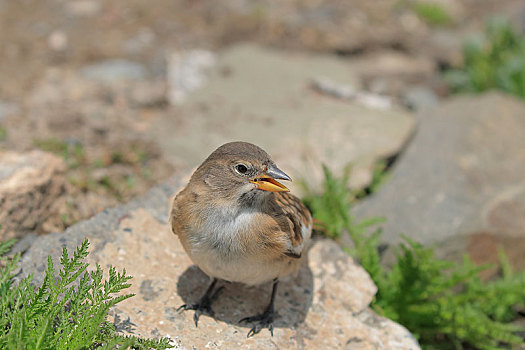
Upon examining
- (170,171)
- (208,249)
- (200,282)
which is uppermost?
(208,249)

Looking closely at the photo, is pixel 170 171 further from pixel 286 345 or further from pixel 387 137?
pixel 286 345

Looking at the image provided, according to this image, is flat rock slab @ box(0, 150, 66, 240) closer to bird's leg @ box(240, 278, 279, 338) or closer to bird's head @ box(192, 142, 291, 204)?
bird's head @ box(192, 142, 291, 204)

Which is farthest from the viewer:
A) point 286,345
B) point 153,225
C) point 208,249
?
point 153,225

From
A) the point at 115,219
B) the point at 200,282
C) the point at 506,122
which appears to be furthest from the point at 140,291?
the point at 506,122

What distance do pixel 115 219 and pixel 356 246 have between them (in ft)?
6.76

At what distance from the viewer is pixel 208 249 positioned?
3.27 meters

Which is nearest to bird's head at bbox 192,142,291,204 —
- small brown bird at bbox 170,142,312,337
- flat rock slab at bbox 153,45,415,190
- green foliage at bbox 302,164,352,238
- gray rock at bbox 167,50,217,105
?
small brown bird at bbox 170,142,312,337

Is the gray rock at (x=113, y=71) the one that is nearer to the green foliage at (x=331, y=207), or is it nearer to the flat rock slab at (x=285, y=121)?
the flat rock slab at (x=285, y=121)

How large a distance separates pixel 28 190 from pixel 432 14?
828 cm

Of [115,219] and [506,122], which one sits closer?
[115,219]

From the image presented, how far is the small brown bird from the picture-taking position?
10.7ft

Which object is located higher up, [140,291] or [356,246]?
[140,291]

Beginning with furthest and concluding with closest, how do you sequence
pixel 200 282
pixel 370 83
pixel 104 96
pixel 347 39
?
pixel 347 39 → pixel 370 83 → pixel 104 96 → pixel 200 282

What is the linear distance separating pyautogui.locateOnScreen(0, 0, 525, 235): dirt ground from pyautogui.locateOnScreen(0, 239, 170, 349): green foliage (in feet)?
5.38
